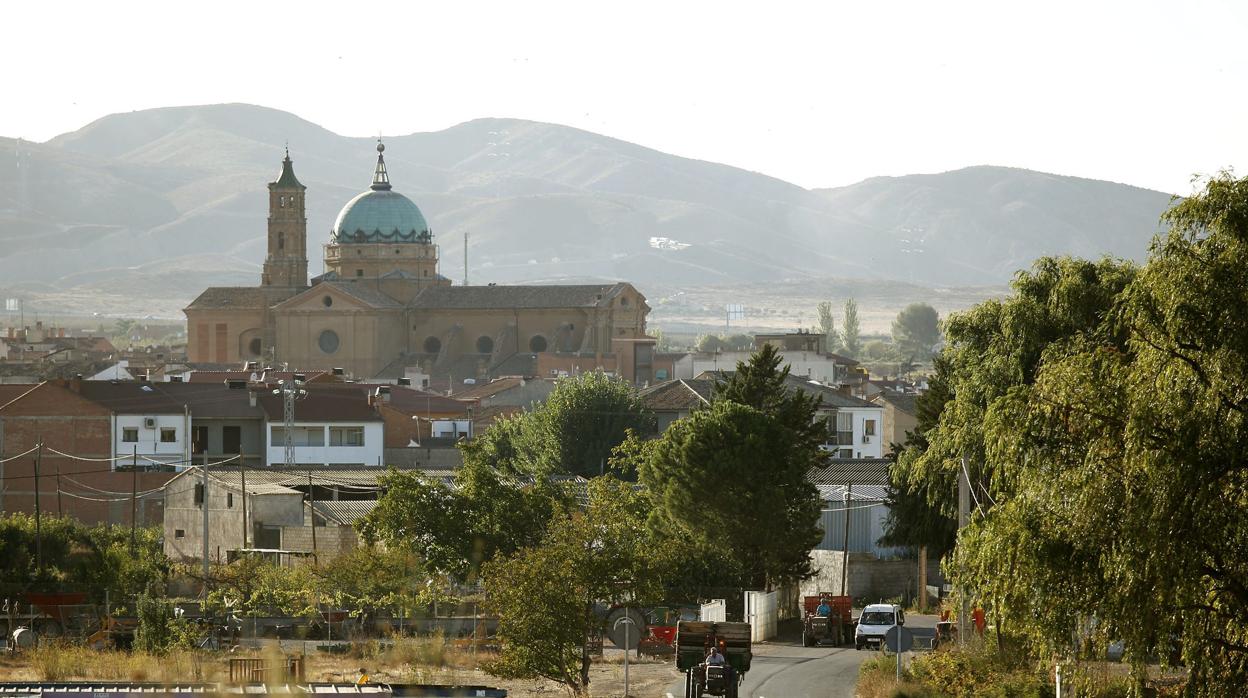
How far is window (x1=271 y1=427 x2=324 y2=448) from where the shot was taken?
67.9 metres

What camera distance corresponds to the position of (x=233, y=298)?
128m

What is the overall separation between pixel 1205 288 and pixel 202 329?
113 meters

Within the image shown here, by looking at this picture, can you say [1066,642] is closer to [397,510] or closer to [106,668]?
[106,668]

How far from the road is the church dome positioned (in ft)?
312

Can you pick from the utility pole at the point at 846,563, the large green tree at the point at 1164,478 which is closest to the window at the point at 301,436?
the utility pole at the point at 846,563

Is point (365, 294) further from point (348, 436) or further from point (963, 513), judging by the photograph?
point (963, 513)

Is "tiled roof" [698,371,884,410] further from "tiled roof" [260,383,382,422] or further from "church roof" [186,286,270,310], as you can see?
"church roof" [186,286,270,310]

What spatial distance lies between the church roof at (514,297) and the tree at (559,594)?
3496 inches

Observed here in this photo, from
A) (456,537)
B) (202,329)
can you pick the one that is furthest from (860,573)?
(202,329)

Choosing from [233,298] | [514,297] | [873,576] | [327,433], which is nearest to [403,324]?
[514,297]

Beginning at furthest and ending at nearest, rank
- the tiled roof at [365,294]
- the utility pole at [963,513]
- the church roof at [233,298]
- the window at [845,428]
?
the church roof at [233,298] < the tiled roof at [365,294] < the window at [845,428] < the utility pole at [963,513]

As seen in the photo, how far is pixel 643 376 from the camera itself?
117 meters

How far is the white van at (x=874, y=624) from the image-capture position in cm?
3694

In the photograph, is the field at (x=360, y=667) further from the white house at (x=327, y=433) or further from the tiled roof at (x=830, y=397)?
the tiled roof at (x=830, y=397)
